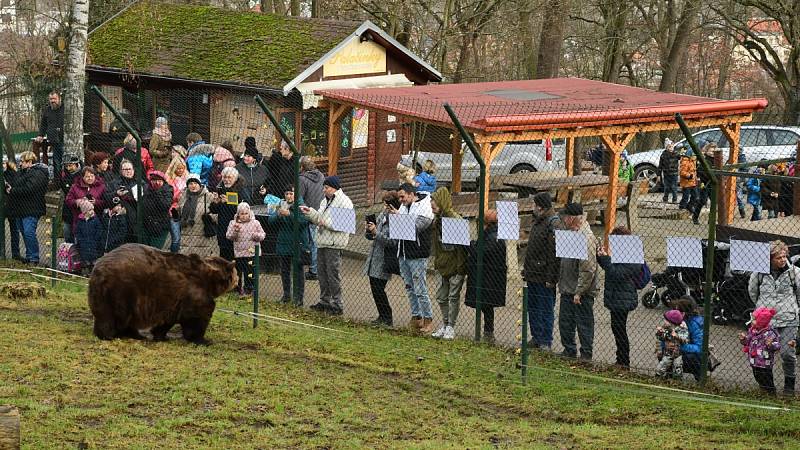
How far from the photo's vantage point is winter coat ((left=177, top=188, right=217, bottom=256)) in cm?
1609

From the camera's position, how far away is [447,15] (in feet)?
99.3

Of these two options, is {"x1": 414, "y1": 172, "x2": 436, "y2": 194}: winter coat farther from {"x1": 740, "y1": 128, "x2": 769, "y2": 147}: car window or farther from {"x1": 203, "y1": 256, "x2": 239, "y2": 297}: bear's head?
{"x1": 740, "y1": 128, "x2": 769, "y2": 147}: car window

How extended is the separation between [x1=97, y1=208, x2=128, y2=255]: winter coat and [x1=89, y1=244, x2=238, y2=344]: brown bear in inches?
145

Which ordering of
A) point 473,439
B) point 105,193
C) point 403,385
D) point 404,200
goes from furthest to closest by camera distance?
point 105,193 → point 404,200 → point 403,385 → point 473,439

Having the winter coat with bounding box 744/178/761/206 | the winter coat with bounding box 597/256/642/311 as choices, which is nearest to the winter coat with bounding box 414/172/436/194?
the winter coat with bounding box 744/178/761/206

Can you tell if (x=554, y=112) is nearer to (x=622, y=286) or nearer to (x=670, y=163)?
(x=622, y=286)

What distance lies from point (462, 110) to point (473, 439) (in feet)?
33.1

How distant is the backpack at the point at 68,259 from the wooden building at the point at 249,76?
6.35 metres

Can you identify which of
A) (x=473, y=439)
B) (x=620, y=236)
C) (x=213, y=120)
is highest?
(x=213, y=120)

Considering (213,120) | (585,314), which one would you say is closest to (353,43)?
(213,120)

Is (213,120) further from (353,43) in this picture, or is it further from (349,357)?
(349,357)

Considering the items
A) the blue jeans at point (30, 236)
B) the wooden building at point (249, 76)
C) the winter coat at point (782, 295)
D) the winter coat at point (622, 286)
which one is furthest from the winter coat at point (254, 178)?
the winter coat at point (782, 295)

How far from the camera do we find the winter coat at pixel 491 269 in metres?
12.8

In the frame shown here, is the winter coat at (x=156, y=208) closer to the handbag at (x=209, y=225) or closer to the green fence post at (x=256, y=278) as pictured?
the handbag at (x=209, y=225)
